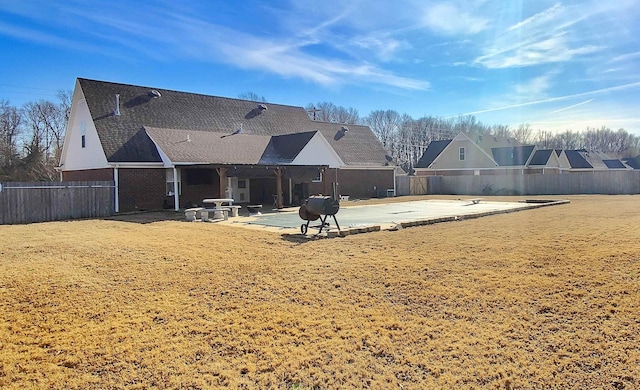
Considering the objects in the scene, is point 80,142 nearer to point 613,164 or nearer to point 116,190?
point 116,190

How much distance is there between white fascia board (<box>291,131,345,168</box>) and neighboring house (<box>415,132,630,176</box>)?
18788 mm

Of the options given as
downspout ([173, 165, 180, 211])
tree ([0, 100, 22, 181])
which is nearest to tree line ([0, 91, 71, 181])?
tree ([0, 100, 22, 181])

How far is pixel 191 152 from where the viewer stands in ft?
68.9

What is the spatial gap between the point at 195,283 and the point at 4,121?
1998 inches

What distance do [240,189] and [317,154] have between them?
500cm

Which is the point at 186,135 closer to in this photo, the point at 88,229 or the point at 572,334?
the point at 88,229

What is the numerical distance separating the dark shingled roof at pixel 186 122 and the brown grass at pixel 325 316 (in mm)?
12472

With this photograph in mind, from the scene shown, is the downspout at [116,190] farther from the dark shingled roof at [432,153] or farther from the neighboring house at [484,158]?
the dark shingled roof at [432,153]

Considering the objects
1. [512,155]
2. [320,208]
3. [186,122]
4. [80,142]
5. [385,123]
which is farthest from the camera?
[385,123]

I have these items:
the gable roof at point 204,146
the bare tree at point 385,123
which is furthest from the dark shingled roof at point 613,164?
the gable roof at point 204,146

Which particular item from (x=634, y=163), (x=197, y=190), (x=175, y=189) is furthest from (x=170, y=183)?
(x=634, y=163)

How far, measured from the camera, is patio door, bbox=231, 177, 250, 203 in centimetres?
2374

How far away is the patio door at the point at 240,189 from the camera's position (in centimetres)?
2374

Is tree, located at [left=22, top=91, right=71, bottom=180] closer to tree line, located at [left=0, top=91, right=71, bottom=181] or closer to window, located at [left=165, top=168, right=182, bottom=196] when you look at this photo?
tree line, located at [left=0, top=91, right=71, bottom=181]
